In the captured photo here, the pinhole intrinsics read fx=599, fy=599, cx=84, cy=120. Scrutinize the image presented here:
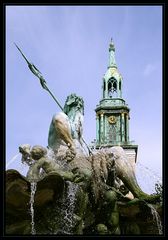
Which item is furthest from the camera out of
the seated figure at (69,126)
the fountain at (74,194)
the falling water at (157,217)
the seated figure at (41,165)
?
the seated figure at (69,126)

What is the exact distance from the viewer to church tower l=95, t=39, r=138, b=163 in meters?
64.1

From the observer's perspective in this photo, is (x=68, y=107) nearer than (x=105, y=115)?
Yes

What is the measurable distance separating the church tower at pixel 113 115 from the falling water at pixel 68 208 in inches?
2169

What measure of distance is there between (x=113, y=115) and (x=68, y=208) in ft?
189

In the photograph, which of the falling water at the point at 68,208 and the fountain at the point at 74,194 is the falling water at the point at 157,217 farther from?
the falling water at the point at 68,208

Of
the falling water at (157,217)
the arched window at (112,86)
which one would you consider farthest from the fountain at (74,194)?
the arched window at (112,86)

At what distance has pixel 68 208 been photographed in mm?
8398

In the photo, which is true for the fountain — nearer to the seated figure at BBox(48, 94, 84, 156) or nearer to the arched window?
the seated figure at BBox(48, 94, 84, 156)

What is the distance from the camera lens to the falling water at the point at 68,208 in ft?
27.2

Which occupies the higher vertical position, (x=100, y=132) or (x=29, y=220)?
(x=100, y=132)

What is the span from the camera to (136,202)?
882cm
